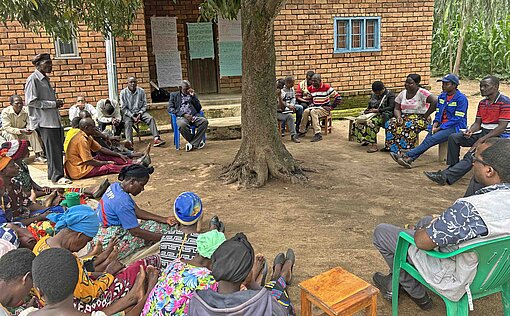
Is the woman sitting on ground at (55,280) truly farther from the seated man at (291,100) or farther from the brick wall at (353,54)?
the brick wall at (353,54)

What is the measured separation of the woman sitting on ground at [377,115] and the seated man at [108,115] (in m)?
4.56

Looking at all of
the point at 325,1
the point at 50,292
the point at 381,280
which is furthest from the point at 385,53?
the point at 50,292

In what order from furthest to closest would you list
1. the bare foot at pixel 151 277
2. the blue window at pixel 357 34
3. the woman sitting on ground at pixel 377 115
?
the blue window at pixel 357 34 → the woman sitting on ground at pixel 377 115 → the bare foot at pixel 151 277

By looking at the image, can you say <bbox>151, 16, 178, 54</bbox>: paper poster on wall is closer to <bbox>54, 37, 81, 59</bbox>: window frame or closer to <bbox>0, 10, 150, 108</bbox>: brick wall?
<bbox>0, 10, 150, 108</bbox>: brick wall

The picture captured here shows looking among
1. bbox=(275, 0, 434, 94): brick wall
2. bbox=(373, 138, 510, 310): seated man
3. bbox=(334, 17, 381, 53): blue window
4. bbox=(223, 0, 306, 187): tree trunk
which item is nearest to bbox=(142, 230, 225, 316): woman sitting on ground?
bbox=(373, 138, 510, 310): seated man

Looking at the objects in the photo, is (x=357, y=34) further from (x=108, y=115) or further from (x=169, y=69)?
(x=108, y=115)

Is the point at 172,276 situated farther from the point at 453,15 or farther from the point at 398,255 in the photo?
the point at 453,15

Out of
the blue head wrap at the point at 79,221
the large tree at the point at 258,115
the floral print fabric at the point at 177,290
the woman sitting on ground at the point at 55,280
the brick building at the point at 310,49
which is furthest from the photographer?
the brick building at the point at 310,49

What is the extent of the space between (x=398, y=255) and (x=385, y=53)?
30.1 feet

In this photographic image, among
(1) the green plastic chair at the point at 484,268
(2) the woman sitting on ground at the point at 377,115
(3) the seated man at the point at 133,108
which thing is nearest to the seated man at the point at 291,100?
(2) the woman sitting on ground at the point at 377,115

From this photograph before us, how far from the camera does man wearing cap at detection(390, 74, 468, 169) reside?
19.9ft

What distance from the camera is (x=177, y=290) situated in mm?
2146

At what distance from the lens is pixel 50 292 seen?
178 cm

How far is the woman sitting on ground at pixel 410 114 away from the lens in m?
6.87
